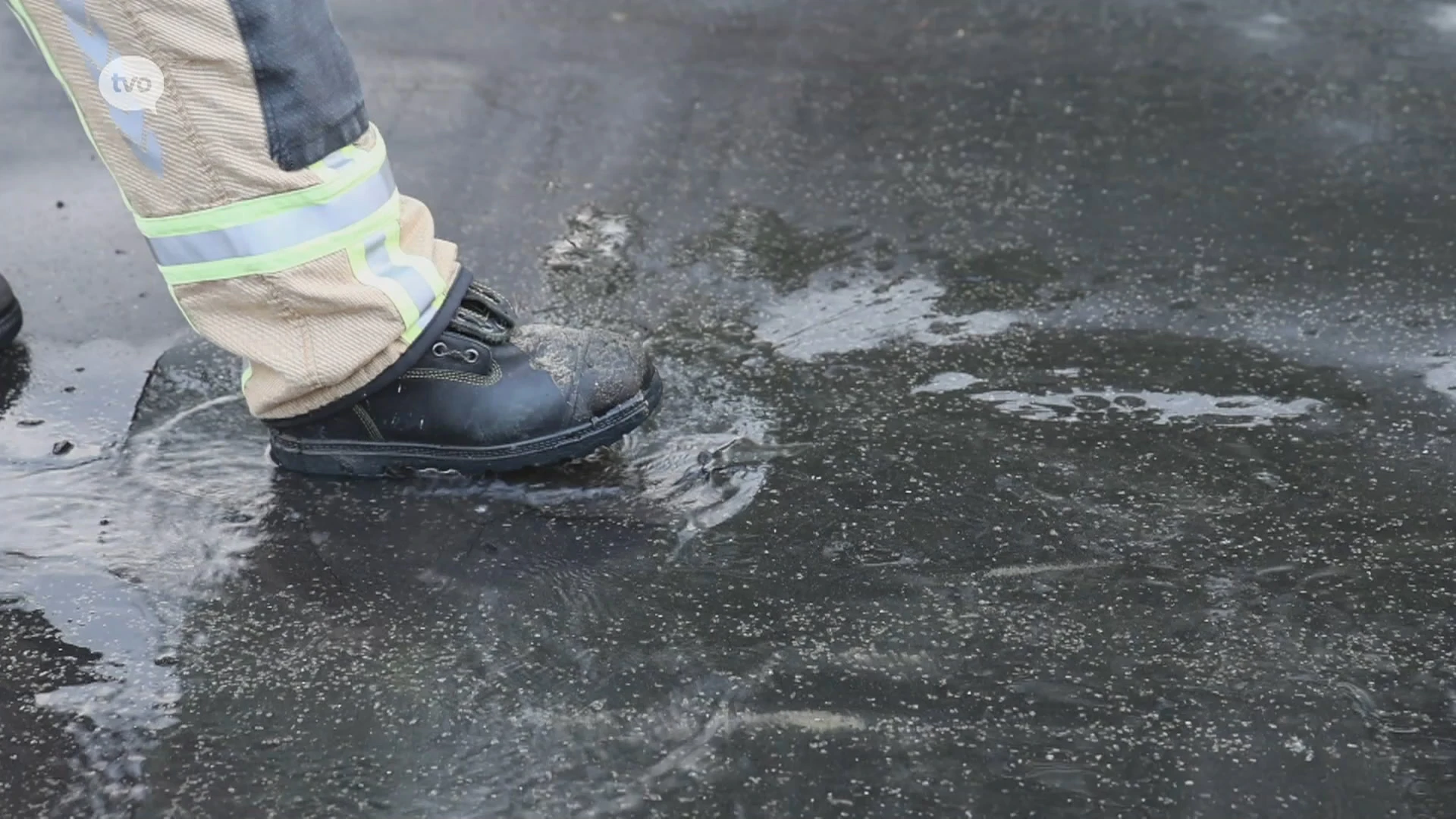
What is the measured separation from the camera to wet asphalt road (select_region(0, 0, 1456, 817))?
4.40ft

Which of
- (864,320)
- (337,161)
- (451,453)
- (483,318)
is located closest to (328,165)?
(337,161)

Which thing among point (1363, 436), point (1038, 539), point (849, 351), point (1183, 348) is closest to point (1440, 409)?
point (1363, 436)

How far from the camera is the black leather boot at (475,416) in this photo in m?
1.82

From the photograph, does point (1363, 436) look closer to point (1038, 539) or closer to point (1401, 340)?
point (1401, 340)

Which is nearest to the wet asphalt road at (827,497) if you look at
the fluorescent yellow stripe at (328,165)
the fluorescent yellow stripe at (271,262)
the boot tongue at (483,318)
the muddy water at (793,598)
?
the muddy water at (793,598)

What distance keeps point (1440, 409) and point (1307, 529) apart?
0.44 meters

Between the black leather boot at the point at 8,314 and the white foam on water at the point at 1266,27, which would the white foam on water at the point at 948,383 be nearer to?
the black leather boot at the point at 8,314

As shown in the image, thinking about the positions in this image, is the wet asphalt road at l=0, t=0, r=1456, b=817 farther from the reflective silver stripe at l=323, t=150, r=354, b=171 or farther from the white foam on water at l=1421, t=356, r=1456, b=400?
the reflective silver stripe at l=323, t=150, r=354, b=171

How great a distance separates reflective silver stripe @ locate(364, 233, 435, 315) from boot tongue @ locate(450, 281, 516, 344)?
0.19 ft

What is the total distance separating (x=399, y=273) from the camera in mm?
1748

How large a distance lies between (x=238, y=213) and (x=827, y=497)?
32.7 inches

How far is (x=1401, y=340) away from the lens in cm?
214

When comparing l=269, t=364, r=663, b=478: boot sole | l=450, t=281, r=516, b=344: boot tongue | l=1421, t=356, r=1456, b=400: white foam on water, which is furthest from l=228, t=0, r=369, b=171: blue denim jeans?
l=1421, t=356, r=1456, b=400: white foam on water

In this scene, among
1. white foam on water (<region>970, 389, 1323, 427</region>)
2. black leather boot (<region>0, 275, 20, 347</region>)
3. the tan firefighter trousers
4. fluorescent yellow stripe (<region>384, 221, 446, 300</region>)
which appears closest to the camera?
the tan firefighter trousers
